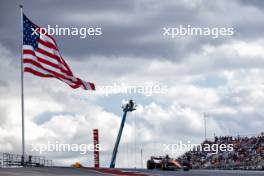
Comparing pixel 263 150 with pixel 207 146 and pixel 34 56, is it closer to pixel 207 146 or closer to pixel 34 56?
pixel 207 146

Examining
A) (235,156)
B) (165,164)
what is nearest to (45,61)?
(165,164)

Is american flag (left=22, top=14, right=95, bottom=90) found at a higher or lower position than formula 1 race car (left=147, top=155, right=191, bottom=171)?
higher

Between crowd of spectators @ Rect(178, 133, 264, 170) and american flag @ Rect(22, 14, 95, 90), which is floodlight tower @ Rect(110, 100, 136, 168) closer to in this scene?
crowd of spectators @ Rect(178, 133, 264, 170)

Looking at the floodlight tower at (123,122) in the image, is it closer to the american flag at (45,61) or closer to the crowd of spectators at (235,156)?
the crowd of spectators at (235,156)

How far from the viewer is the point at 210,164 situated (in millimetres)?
58031

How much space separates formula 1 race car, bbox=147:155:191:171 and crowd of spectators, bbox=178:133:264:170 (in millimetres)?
10419

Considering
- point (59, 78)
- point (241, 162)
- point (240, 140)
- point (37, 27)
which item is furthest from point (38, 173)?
point (240, 140)

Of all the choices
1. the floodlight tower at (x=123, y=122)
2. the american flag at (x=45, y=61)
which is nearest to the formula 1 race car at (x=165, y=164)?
the american flag at (x=45, y=61)

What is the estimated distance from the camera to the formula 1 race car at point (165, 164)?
41719mm

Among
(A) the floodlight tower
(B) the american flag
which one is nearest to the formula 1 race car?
(B) the american flag

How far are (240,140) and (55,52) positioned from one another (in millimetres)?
29734

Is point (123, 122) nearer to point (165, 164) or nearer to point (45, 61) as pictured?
point (165, 164)

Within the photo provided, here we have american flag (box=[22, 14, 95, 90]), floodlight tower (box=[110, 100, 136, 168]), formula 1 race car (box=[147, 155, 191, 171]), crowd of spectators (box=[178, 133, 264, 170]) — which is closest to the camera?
american flag (box=[22, 14, 95, 90])

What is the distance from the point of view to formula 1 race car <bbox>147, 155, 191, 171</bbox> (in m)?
41.7
